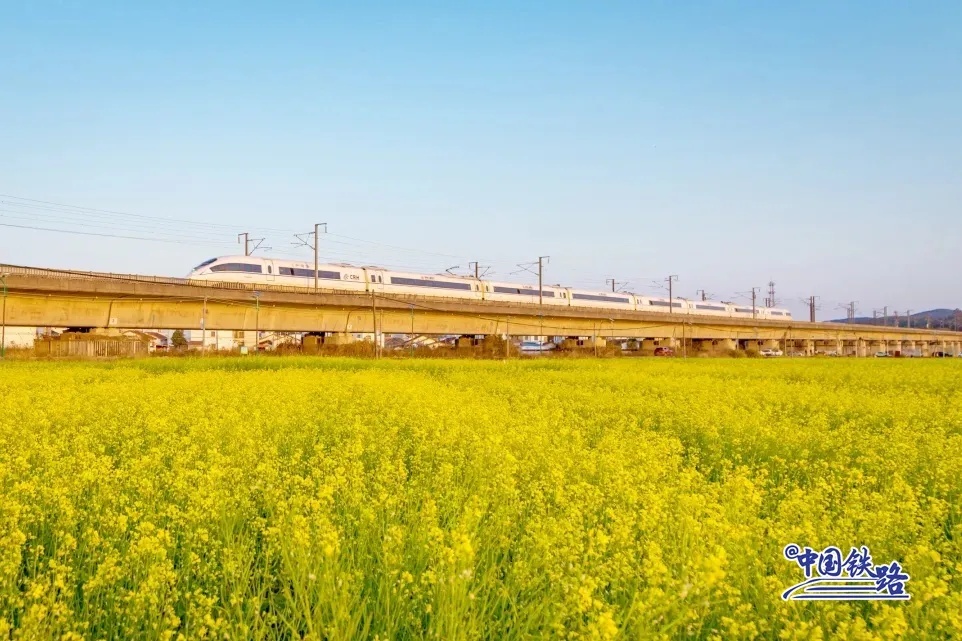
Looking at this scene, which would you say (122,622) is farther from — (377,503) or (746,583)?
(746,583)

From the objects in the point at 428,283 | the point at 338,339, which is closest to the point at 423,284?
the point at 428,283

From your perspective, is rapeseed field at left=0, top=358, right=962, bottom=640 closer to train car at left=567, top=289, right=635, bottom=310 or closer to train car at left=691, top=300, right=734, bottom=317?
train car at left=567, top=289, right=635, bottom=310

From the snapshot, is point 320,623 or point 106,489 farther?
point 106,489

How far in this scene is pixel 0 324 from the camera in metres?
30.1

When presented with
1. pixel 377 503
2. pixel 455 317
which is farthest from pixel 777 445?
pixel 455 317

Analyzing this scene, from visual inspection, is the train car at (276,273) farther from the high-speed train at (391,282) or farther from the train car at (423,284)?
the train car at (423,284)

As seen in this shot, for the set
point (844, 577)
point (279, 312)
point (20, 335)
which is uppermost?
point (279, 312)

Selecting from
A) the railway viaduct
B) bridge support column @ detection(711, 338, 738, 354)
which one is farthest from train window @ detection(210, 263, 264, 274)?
bridge support column @ detection(711, 338, 738, 354)

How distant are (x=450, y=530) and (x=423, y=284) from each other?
52.6m

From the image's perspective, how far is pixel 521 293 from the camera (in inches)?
2640

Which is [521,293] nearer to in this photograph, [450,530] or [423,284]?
[423,284]

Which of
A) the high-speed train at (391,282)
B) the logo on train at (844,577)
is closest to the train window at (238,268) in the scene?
the high-speed train at (391,282)

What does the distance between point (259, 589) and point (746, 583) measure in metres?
2.61

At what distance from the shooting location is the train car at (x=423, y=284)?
53.5m
